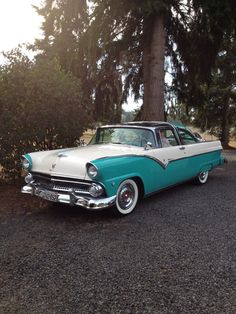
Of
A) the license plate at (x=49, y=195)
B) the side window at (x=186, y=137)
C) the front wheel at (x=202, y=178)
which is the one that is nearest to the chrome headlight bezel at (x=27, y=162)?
the license plate at (x=49, y=195)

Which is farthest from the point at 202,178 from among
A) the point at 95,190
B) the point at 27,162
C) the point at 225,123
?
the point at 225,123

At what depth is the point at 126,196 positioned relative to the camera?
4.91m

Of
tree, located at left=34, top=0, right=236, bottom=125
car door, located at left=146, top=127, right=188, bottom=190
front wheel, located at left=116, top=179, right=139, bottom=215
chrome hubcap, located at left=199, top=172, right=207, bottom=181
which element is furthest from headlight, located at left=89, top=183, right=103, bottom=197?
tree, located at left=34, top=0, right=236, bottom=125

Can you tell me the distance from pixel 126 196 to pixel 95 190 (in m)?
0.77

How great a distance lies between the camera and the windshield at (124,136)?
221 inches

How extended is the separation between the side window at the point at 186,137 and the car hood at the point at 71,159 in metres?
1.53

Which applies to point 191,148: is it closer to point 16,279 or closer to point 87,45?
point 16,279

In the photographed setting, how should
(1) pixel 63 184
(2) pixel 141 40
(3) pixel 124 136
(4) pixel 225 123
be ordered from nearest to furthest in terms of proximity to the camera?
1. (1) pixel 63 184
2. (3) pixel 124 136
3. (2) pixel 141 40
4. (4) pixel 225 123

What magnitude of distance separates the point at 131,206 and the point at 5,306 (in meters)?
2.78

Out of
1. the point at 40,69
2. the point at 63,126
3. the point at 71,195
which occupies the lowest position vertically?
the point at 71,195

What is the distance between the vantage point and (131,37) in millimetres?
11812

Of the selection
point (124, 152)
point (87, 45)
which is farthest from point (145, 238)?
point (87, 45)

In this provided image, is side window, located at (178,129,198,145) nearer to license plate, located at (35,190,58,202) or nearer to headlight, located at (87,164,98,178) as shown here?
headlight, located at (87,164,98,178)

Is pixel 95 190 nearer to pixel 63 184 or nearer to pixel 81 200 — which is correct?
pixel 81 200
